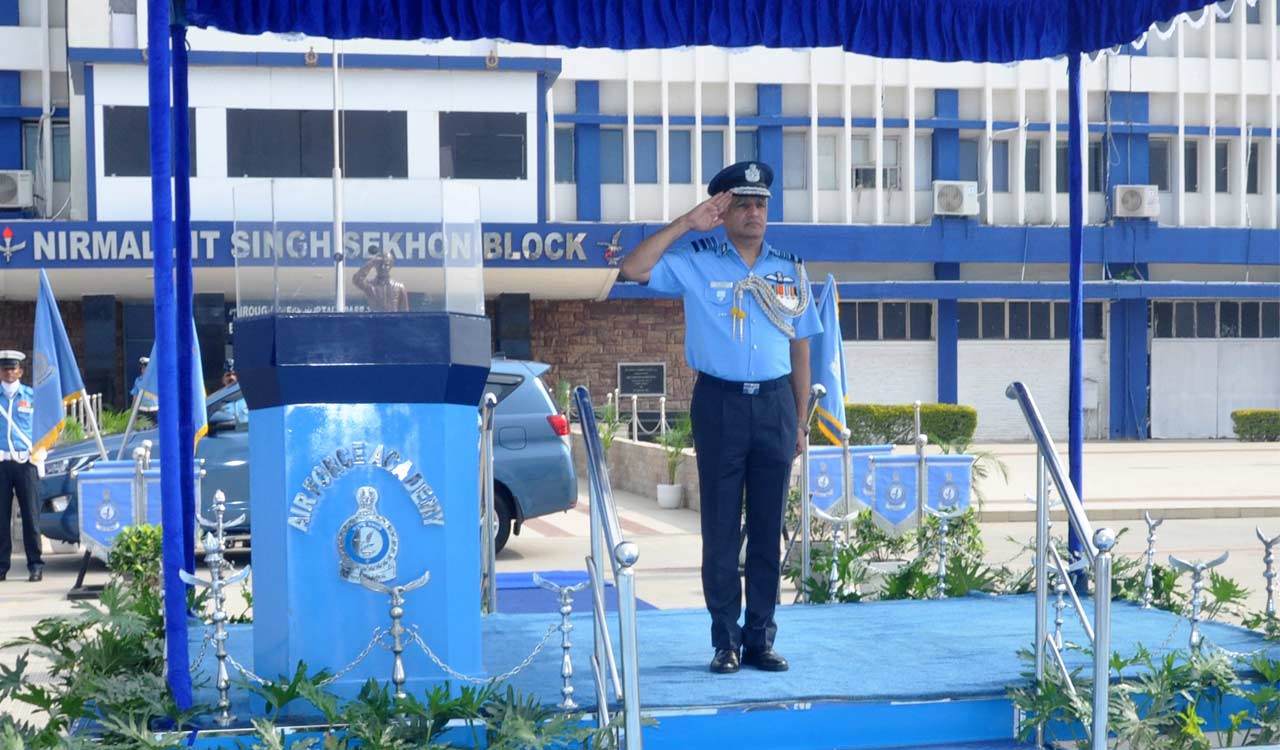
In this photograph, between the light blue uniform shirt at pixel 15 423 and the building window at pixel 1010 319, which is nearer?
the light blue uniform shirt at pixel 15 423

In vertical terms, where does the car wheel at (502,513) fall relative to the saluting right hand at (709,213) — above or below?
below

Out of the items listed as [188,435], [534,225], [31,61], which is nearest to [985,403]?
[534,225]

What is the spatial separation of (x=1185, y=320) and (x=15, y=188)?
25.0 meters

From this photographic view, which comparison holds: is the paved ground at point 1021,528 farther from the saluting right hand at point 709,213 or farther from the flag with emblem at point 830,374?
the saluting right hand at point 709,213

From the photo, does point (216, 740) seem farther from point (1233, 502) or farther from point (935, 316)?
point (935, 316)

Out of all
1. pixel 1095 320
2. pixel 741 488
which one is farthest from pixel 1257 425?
pixel 741 488

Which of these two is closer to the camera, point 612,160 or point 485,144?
point 485,144

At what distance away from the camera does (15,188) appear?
2884 centimetres

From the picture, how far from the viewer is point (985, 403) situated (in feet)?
113

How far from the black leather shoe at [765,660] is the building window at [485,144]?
2208 centimetres

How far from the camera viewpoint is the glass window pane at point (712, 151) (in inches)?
1302

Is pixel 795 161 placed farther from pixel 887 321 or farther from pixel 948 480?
pixel 948 480

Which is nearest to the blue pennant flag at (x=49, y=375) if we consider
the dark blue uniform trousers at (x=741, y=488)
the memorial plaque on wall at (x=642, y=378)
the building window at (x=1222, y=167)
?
the dark blue uniform trousers at (x=741, y=488)

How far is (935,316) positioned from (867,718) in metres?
29.1
